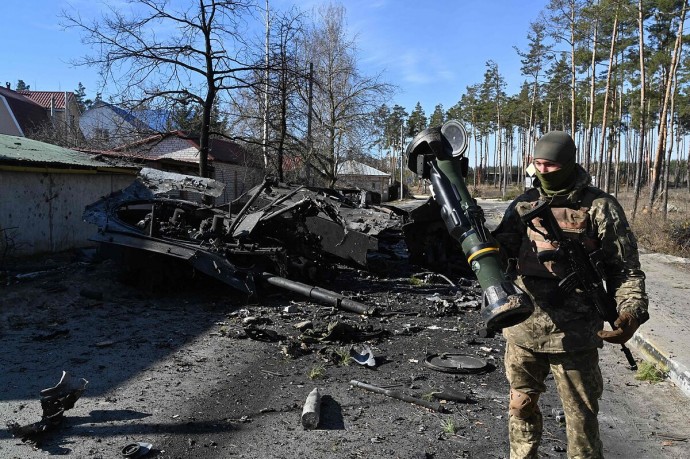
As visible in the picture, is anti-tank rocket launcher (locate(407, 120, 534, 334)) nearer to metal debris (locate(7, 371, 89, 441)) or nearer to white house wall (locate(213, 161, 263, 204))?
metal debris (locate(7, 371, 89, 441))

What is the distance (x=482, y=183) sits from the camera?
3071 inches

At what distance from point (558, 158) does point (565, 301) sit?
0.75 meters

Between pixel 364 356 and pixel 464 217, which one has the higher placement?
pixel 464 217

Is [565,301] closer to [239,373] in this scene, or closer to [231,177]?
[239,373]

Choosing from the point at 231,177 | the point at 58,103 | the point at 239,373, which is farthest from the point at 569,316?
the point at 58,103

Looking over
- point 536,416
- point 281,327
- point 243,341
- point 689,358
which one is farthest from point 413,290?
point 536,416

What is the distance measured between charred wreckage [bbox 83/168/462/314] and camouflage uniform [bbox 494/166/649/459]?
14.7ft

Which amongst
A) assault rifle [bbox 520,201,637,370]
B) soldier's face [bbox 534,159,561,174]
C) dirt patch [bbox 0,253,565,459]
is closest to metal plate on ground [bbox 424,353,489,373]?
dirt patch [bbox 0,253,565,459]

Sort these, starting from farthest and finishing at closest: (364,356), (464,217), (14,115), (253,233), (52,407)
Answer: (14,115)
(253,233)
(364,356)
(52,407)
(464,217)

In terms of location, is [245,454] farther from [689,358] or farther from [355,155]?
[355,155]

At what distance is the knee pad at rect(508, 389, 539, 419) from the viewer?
302 centimetres

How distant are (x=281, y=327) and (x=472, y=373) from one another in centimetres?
278

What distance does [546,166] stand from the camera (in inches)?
115

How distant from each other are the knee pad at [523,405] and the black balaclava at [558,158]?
3.66 feet
